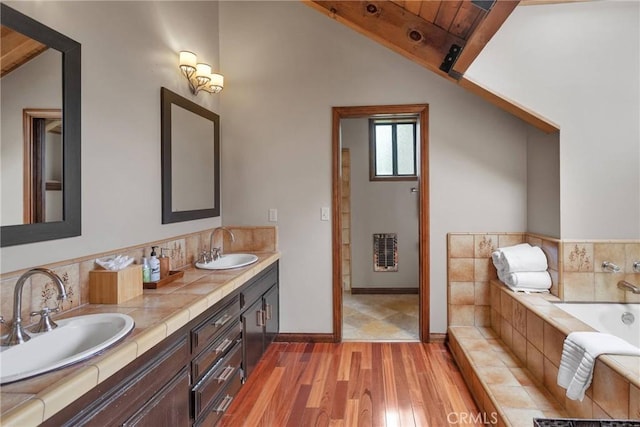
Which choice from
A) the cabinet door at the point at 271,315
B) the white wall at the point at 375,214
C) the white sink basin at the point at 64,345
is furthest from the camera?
the white wall at the point at 375,214

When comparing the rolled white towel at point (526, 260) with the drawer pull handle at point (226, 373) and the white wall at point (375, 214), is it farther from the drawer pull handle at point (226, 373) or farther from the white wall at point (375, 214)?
the drawer pull handle at point (226, 373)

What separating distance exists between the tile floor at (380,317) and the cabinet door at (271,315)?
2.17 ft

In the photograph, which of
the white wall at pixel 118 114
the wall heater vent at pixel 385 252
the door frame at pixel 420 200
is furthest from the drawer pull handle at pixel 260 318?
the wall heater vent at pixel 385 252

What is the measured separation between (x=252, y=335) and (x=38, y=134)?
172 centimetres

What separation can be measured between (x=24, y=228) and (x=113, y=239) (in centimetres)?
50

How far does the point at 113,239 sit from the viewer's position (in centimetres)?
180

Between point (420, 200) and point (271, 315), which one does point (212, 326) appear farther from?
point (420, 200)

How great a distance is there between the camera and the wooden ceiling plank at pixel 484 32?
1.69 meters

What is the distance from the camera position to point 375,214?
15.0ft

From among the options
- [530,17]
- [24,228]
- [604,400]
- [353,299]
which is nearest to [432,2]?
[530,17]

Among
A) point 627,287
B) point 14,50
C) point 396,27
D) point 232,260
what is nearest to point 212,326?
point 232,260

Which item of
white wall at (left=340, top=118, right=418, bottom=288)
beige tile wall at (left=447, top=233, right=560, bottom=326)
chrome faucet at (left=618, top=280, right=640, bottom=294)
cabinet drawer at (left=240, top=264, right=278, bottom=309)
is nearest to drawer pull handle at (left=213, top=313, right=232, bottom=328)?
cabinet drawer at (left=240, top=264, right=278, bottom=309)

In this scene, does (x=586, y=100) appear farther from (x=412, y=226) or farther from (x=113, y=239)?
(x=113, y=239)

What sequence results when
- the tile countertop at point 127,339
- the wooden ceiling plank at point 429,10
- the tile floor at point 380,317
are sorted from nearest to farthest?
the tile countertop at point 127,339 → the wooden ceiling plank at point 429,10 → the tile floor at point 380,317
